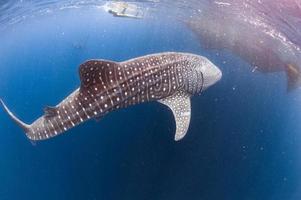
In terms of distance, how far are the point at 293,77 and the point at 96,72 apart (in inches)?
331

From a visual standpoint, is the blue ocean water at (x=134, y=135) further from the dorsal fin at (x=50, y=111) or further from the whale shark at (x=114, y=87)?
the dorsal fin at (x=50, y=111)

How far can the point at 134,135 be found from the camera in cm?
926

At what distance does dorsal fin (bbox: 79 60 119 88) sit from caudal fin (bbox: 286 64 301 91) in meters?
7.41

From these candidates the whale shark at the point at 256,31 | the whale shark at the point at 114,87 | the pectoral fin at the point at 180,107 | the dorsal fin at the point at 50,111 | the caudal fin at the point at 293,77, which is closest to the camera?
the whale shark at the point at 114,87

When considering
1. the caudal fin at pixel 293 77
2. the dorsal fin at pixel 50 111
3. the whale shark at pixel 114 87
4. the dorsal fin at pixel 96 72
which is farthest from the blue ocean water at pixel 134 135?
the dorsal fin at pixel 96 72

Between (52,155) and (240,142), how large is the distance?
5562 mm

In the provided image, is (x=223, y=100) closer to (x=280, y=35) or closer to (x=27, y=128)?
(x=280, y=35)

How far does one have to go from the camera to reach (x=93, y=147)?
994 cm

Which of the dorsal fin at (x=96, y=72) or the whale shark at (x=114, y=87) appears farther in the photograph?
the whale shark at (x=114, y=87)

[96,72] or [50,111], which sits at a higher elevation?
[96,72]

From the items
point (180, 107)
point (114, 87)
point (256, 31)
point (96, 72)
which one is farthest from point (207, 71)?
point (256, 31)

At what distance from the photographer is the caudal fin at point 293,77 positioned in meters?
10.4

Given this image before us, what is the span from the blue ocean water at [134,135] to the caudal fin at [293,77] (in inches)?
16.5

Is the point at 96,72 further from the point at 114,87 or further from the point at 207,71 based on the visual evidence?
the point at 207,71
